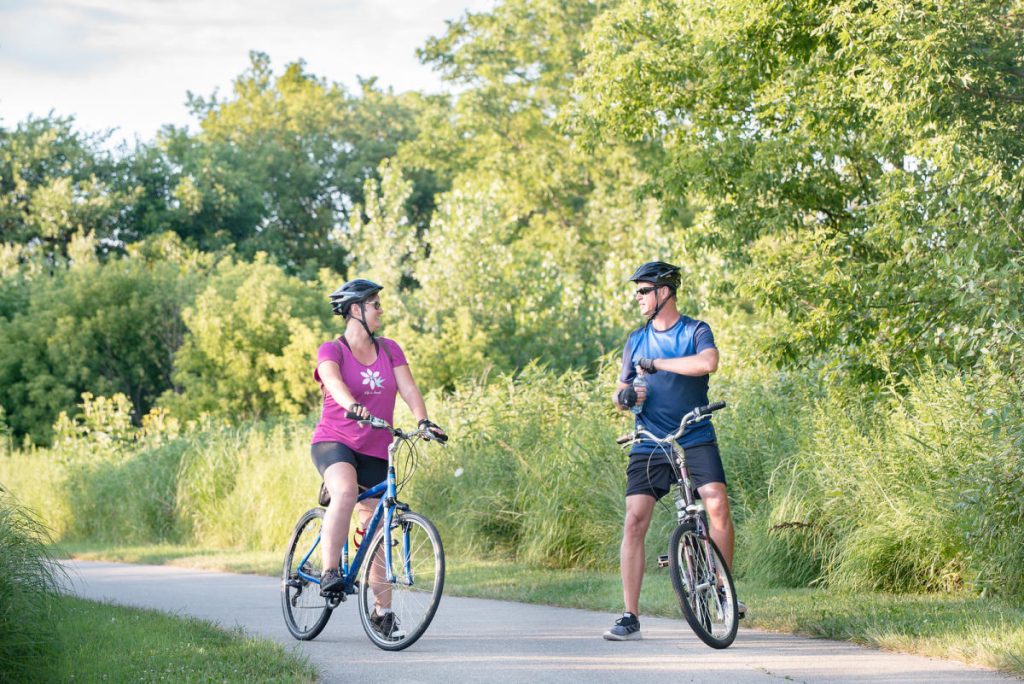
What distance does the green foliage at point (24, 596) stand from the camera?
21.4ft

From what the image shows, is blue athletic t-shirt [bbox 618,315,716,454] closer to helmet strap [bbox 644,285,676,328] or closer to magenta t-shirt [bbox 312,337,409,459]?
helmet strap [bbox 644,285,676,328]

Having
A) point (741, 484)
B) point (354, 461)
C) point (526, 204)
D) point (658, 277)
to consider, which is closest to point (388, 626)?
point (354, 461)

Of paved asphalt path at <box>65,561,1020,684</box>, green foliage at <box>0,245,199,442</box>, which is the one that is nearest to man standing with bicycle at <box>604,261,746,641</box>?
paved asphalt path at <box>65,561,1020,684</box>

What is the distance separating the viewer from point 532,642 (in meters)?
8.30

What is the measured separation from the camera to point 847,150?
52.2 feet

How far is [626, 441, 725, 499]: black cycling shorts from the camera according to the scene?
8055 mm

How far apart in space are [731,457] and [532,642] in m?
5.09

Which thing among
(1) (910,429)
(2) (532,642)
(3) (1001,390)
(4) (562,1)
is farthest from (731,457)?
(4) (562,1)

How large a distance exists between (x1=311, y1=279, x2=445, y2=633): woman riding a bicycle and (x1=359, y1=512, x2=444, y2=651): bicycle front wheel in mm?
23

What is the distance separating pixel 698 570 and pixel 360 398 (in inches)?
89.8

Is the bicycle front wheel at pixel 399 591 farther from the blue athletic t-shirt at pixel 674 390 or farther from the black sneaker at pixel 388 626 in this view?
the blue athletic t-shirt at pixel 674 390

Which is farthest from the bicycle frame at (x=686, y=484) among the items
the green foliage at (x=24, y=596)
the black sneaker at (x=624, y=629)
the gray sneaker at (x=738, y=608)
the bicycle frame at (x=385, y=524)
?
the green foliage at (x=24, y=596)

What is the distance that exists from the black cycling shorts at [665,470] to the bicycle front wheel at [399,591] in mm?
1297

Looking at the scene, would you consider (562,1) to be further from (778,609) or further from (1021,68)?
(778,609)
